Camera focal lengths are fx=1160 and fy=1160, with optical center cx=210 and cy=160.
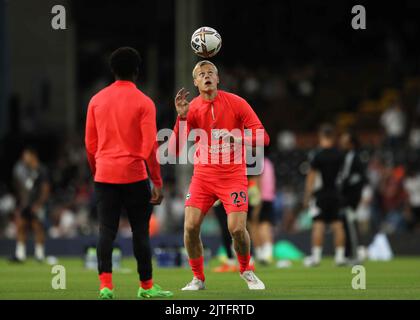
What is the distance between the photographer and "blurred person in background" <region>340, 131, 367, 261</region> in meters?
22.0

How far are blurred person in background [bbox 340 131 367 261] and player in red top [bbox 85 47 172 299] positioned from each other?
978 centimetres

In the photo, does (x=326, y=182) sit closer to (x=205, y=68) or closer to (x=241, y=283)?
(x=241, y=283)

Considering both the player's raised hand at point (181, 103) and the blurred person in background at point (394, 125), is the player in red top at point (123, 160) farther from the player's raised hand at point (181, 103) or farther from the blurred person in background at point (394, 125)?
the blurred person in background at point (394, 125)

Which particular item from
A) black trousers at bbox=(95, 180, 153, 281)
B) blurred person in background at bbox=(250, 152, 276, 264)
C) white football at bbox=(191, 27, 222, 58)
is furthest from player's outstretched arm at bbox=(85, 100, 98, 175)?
blurred person in background at bbox=(250, 152, 276, 264)

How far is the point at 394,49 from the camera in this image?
39.3m

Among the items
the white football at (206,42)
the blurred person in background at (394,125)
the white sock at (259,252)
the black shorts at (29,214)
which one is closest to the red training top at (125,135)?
the white football at (206,42)

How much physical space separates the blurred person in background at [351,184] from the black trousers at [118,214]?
32.0 feet

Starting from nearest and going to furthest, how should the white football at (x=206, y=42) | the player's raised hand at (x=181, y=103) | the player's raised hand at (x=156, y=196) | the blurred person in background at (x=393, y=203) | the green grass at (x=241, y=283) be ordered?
the player's raised hand at (x=156, y=196) < the player's raised hand at (x=181, y=103) < the green grass at (x=241, y=283) < the white football at (x=206, y=42) < the blurred person in background at (x=393, y=203)

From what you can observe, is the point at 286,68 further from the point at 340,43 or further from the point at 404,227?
the point at 404,227

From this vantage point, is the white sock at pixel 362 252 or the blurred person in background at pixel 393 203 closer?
the white sock at pixel 362 252

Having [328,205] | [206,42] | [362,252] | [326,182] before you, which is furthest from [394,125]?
[206,42]

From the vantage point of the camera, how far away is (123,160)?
1253 cm

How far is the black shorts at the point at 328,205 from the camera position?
2134 cm

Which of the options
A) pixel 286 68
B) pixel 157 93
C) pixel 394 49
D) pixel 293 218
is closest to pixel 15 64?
pixel 157 93
